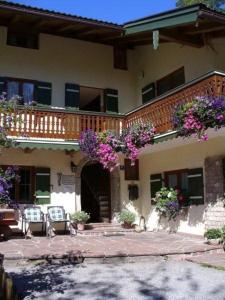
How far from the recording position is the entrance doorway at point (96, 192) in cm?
1556

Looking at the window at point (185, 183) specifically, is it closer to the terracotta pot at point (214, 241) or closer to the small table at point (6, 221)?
the terracotta pot at point (214, 241)

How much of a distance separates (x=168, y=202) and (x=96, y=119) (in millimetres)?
3770

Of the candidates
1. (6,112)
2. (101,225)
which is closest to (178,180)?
(101,225)

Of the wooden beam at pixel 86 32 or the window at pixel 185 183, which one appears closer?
the window at pixel 185 183

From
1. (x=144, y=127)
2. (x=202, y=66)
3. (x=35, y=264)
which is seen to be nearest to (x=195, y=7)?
(x=202, y=66)

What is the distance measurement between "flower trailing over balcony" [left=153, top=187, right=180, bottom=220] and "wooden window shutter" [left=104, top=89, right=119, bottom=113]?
14.0ft

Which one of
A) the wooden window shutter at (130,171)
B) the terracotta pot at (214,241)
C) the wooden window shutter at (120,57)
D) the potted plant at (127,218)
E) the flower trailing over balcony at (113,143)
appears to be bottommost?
the terracotta pot at (214,241)

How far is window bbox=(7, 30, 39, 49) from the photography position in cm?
1461

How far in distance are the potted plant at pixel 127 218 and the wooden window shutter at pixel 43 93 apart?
189 inches

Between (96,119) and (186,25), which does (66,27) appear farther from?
(186,25)

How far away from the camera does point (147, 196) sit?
1516 centimetres

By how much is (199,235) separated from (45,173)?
5522 millimetres

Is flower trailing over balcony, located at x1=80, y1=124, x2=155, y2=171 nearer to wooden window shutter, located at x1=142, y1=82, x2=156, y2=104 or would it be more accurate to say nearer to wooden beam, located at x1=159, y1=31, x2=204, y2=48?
wooden beam, located at x1=159, y1=31, x2=204, y2=48

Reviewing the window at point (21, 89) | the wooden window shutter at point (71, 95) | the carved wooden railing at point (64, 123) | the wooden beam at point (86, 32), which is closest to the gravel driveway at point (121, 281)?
the carved wooden railing at point (64, 123)
